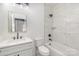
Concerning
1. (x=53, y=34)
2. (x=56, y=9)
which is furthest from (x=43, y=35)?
(x=56, y=9)

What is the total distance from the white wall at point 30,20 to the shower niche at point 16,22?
0.34 feet

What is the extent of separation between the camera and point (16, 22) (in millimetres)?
1860

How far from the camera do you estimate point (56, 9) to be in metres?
2.46

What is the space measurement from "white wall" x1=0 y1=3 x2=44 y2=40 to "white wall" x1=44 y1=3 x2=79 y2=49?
1.92 feet

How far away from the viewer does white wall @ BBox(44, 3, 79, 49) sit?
71.2 inches

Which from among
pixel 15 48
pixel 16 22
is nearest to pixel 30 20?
pixel 16 22

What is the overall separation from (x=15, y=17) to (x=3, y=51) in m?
1.01

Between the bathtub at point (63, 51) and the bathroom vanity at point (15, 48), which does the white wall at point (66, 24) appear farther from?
the bathroom vanity at point (15, 48)

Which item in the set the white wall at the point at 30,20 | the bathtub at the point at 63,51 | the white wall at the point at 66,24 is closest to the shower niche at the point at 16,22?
the white wall at the point at 30,20

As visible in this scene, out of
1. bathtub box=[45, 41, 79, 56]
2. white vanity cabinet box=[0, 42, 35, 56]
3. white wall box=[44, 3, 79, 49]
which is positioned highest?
white wall box=[44, 3, 79, 49]

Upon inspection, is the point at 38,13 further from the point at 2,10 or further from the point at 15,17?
the point at 2,10

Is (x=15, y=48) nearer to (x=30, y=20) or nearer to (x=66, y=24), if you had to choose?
(x=30, y=20)

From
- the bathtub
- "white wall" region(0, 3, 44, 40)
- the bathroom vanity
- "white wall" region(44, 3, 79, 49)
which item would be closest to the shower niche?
"white wall" region(0, 3, 44, 40)

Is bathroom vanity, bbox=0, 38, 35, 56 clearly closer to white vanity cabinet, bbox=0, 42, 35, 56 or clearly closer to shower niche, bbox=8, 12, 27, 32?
white vanity cabinet, bbox=0, 42, 35, 56
